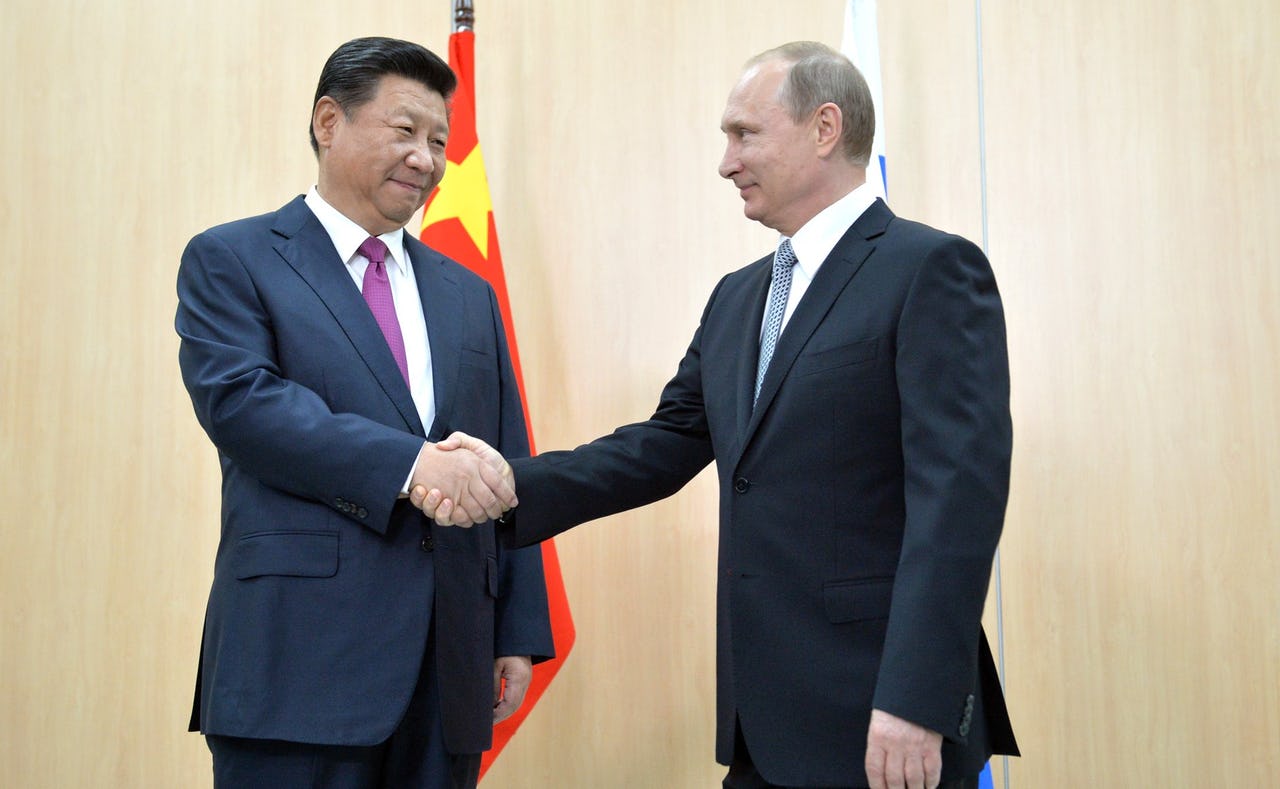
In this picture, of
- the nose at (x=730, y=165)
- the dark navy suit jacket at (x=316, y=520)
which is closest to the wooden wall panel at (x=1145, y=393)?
the nose at (x=730, y=165)

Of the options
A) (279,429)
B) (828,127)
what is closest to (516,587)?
(279,429)

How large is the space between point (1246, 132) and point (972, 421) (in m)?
1.80

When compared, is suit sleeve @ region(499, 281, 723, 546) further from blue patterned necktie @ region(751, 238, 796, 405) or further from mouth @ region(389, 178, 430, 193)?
mouth @ region(389, 178, 430, 193)

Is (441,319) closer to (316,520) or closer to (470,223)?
(316,520)

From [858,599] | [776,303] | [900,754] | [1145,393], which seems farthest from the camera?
[1145,393]

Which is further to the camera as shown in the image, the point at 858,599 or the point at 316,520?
the point at 316,520

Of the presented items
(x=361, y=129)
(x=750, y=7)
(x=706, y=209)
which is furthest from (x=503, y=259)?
(x=361, y=129)

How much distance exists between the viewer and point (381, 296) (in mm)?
2176

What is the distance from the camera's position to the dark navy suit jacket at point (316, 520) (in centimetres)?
187

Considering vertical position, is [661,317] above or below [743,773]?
above

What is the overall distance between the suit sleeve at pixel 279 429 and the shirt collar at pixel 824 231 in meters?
0.72

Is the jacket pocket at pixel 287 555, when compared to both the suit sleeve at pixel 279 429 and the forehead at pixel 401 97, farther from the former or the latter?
the forehead at pixel 401 97

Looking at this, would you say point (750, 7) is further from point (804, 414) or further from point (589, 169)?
point (804, 414)

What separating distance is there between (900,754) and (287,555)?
987 millimetres
